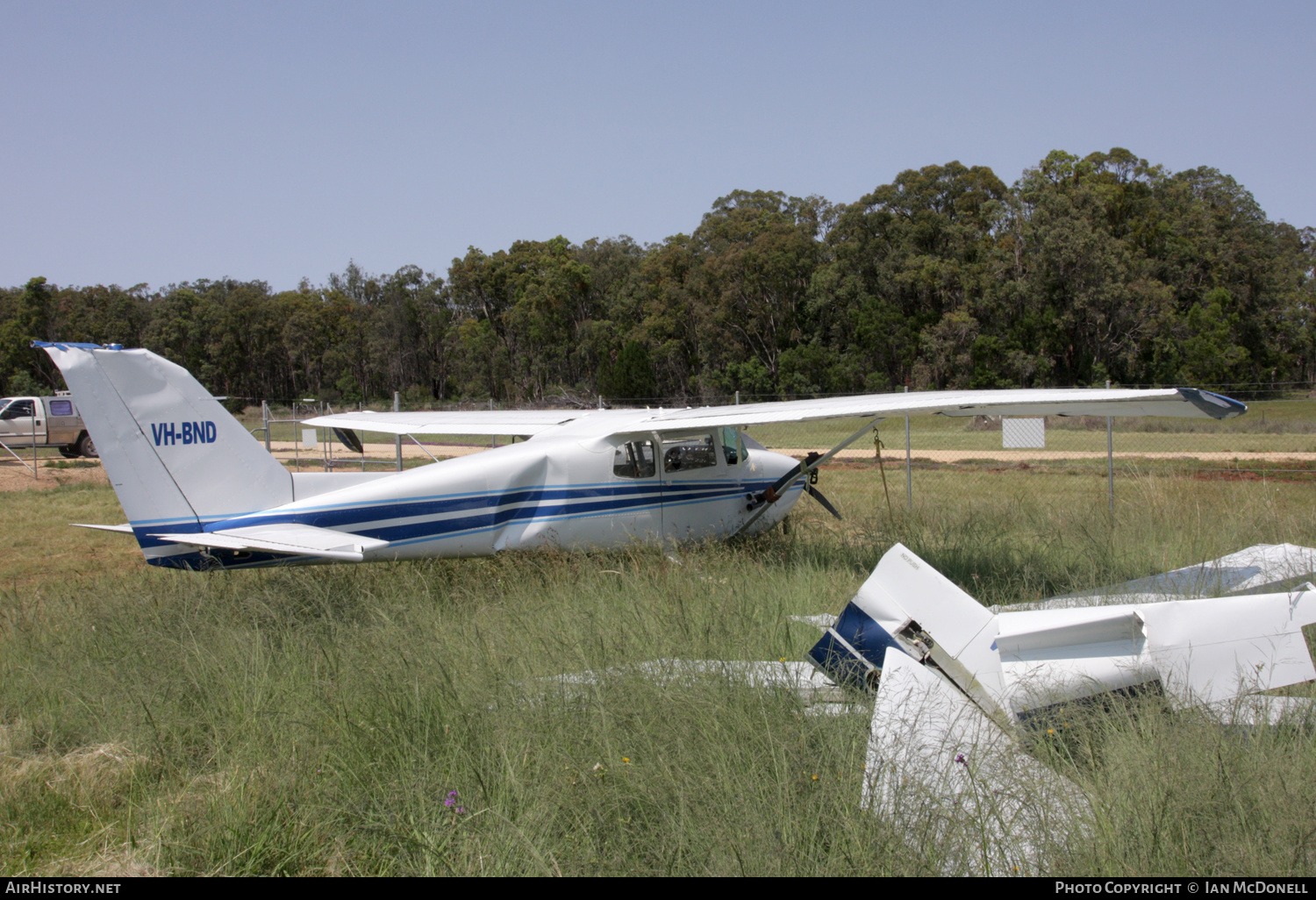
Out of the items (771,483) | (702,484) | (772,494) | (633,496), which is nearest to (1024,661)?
(633,496)

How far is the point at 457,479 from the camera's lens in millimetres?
7500

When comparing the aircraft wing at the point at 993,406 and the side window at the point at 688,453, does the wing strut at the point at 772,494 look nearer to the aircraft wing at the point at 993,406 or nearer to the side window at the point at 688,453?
the side window at the point at 688,453

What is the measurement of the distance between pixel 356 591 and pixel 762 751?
5185mm

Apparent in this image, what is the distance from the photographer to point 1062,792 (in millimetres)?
3332

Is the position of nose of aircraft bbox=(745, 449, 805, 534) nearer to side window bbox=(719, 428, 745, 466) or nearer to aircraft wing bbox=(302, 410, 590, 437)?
side window bbox=(719, 428, 745, 466)

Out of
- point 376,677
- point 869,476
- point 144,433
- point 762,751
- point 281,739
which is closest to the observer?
point 762,751

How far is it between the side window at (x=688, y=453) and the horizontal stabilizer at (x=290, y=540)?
3.22 meters

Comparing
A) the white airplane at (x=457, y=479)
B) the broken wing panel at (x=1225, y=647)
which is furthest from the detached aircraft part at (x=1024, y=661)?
the white airplane at (x=457, y=479)

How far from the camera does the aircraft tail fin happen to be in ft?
21.0

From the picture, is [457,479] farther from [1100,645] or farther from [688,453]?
[1100,645]

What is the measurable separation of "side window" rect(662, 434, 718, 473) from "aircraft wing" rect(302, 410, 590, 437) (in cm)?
190

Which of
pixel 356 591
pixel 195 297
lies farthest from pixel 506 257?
pixel 356 591

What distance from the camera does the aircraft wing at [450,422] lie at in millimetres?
10148

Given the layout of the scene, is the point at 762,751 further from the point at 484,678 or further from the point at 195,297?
the point at 195,297
